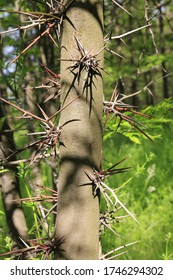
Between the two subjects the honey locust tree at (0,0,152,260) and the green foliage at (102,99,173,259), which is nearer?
the honey locust tree at (0,0,152,260)

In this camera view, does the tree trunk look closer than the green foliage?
Yes

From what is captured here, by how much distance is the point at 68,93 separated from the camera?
5.90ft

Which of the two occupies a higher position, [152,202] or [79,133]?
[79,133]

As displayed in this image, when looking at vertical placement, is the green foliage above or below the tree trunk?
below

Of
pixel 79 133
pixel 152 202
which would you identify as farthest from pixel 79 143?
pixel 152 202

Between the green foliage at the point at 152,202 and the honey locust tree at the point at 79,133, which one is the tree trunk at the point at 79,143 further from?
the green foliage at the point at 152,202

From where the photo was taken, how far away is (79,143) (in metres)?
1.76

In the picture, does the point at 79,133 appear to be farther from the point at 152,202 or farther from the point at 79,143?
the point at 152,202

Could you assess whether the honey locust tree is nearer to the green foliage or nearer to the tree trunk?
the tree trunk

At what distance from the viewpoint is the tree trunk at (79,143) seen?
176 centimetres

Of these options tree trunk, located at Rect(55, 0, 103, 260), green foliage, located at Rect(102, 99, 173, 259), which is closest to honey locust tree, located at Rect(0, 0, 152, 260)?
tree trunk, located at Rect(55, 0, 103, 260)

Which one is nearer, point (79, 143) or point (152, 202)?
point (79, 143)

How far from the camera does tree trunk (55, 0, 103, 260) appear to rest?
1.76 metres
